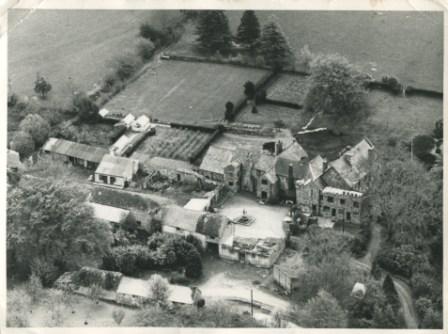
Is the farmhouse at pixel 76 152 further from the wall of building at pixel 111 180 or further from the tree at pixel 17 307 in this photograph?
the tree at pixel 17 307

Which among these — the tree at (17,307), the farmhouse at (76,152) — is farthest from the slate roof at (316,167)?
the tree at (17,307)

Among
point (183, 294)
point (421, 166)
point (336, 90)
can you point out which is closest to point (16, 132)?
point (183, 294)

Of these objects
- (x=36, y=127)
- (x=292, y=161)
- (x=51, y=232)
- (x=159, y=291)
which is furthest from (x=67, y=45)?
(x=159, y=291)

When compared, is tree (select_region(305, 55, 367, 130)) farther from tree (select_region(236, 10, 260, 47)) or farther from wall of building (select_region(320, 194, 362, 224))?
wall of building (select_region(320, 194, 362, 224))

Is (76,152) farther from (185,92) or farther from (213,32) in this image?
(213,32)

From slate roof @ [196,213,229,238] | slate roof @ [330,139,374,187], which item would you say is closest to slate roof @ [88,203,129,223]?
slate roof @ [196,213,229,238]

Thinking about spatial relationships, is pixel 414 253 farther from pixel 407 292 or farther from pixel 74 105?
pixel 74 105

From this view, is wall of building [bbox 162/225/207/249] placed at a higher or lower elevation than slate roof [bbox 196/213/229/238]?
lower
